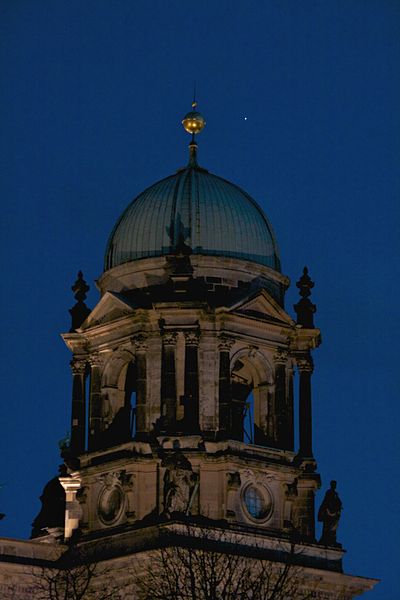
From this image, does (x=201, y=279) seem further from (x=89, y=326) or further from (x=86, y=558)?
(x=86, y=558)

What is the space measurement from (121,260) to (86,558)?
1202 centimetres

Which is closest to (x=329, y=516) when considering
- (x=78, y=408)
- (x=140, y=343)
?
(x=140, y=343)

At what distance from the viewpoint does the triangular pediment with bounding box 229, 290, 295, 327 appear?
95000mm

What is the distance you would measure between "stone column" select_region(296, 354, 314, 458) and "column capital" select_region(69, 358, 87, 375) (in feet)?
→ 27.1

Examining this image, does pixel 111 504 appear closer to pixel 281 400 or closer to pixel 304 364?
pixel 281 400

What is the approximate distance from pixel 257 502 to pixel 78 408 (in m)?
8.09

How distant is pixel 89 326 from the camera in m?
96.9

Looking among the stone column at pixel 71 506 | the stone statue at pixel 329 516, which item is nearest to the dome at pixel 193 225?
the stone column at pixel 71 506

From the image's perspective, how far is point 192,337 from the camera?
93938 mm

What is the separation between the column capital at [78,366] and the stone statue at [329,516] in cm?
1062

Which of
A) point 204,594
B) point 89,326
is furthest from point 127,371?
point 204,594

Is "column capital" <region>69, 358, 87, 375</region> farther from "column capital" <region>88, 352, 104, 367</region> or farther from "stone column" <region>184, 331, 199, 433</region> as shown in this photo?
"stone column" <region>184, 331, 199, 433</region>

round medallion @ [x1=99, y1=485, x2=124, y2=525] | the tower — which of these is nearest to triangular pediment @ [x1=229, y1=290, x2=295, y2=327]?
the tower

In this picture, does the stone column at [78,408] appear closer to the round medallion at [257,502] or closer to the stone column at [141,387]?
the stone column at [141,387]
